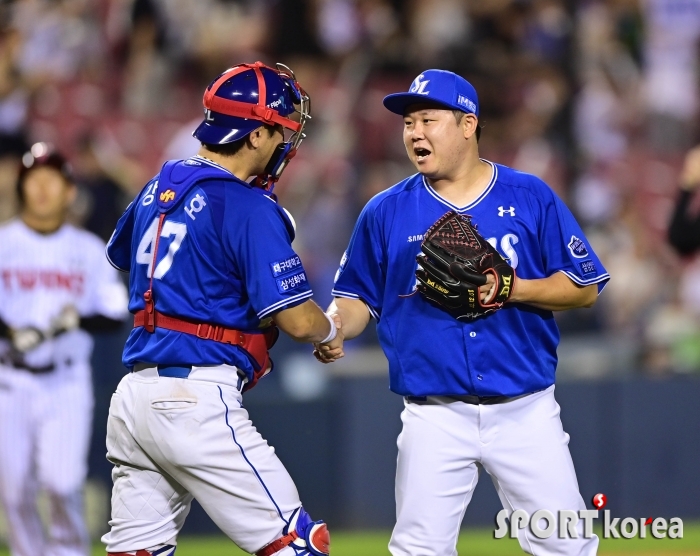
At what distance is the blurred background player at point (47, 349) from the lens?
601 centimetres

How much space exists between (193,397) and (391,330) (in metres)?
0.95

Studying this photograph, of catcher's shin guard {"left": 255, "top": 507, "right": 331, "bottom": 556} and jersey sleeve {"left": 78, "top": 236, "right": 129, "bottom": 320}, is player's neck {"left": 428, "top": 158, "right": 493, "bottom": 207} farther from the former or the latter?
jersey sleeve {"left": 78, "top": 236, "right": 129, "bottom": 320}

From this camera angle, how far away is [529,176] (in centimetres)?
447

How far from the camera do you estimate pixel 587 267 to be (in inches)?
171

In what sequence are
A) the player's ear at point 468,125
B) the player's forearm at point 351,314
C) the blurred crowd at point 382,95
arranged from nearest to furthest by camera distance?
1. the player's ear at point 468,125
2. the player's forearm at point 351,314
3. the blurred crowd at point 382,95

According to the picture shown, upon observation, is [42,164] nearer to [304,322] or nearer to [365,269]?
[365,269]

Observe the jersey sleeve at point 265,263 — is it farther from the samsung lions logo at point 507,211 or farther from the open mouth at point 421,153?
the samsung lions logo at point 507,211

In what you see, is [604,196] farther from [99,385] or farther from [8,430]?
[8,430]

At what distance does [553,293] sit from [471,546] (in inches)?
165

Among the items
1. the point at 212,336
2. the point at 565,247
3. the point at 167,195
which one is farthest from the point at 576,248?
the point at 167,195

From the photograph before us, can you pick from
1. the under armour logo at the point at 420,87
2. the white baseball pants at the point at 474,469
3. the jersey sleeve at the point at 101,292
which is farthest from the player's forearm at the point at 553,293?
the jersey sleeve at the point at 101,292

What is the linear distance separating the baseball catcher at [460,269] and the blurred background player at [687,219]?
1754mm

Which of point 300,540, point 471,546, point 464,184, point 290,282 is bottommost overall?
point 471,546

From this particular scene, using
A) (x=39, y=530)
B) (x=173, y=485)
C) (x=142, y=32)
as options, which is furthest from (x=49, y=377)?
(x=142, y=32)
